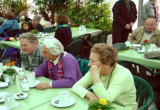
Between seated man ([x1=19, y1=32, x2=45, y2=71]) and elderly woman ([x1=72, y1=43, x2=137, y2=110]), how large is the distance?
1.11 meters

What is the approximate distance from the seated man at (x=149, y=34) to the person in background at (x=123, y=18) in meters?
1.05

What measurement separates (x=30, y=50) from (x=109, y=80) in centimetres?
131

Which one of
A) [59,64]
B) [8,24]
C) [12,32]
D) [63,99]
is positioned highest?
[8,24]

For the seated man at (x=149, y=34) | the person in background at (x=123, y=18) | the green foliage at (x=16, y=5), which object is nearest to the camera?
the seated man at (x=149, y=34)

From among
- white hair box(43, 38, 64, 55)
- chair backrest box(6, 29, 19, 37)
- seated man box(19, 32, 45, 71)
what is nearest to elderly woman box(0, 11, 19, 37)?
chair backrest box(6, 29, 19, 37)

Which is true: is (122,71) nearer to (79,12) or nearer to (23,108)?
(23,108)

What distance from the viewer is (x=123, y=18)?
17.4ft

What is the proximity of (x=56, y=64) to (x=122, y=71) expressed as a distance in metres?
0.83

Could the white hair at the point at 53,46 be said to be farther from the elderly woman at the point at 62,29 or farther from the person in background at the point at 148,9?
the person in background at the point at 148,9

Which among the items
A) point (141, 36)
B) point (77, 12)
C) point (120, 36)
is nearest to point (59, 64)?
point (141, 36)

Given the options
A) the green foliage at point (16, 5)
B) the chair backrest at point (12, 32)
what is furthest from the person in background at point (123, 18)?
the green foliage at point (16, 5)

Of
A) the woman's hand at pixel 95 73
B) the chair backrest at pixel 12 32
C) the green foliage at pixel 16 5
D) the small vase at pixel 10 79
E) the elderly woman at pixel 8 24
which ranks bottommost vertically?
the small vase at pixel 10 79

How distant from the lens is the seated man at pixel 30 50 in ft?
9.01

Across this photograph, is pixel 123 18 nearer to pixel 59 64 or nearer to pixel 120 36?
pixel 120 36
